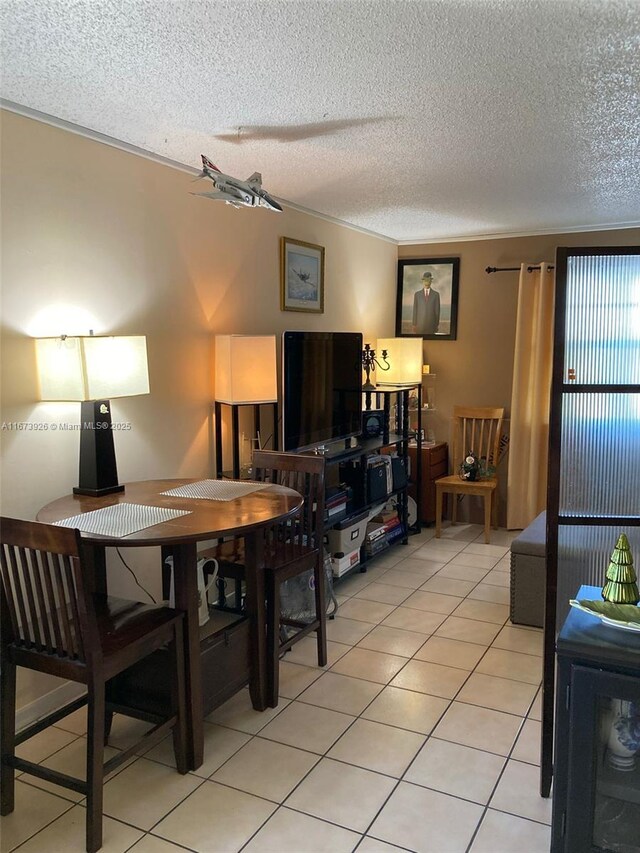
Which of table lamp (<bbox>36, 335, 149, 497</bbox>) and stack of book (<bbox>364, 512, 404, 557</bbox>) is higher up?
table lamp (<bbox>36, 335, 149, 497</bbox>)

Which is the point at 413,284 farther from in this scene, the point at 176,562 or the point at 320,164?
the point at 176,562

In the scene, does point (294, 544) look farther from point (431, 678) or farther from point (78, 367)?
point (78, 367)

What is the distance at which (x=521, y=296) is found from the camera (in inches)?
202

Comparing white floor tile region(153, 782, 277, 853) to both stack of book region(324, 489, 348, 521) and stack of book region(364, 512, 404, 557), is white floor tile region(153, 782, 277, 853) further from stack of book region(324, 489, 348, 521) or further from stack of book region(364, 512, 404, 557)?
stack of book region(364, 512, 404, 557)

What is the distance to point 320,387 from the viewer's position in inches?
163

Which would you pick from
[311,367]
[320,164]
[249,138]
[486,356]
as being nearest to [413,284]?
[486,356]

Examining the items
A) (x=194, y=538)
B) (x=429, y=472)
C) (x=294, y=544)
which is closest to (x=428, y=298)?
(x=429, y=472)

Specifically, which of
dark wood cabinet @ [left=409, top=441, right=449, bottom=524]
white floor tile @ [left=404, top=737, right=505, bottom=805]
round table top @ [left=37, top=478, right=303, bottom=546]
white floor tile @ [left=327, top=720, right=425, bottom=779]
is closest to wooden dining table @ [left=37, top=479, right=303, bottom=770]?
round table top @ [left=37, top=478, right=303, bottom=546]

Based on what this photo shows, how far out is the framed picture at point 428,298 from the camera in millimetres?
5559

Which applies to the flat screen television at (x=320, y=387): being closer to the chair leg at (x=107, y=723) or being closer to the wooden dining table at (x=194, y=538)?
the wooden dining table at (x=194, y=538)

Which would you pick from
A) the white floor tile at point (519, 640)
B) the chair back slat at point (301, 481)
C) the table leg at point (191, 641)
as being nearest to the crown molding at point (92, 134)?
the chair back slat at point (301, 481)

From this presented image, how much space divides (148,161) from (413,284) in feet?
10.1

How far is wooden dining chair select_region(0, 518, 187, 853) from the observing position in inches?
76.4

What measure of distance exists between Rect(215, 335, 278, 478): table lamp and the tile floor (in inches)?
47.4
